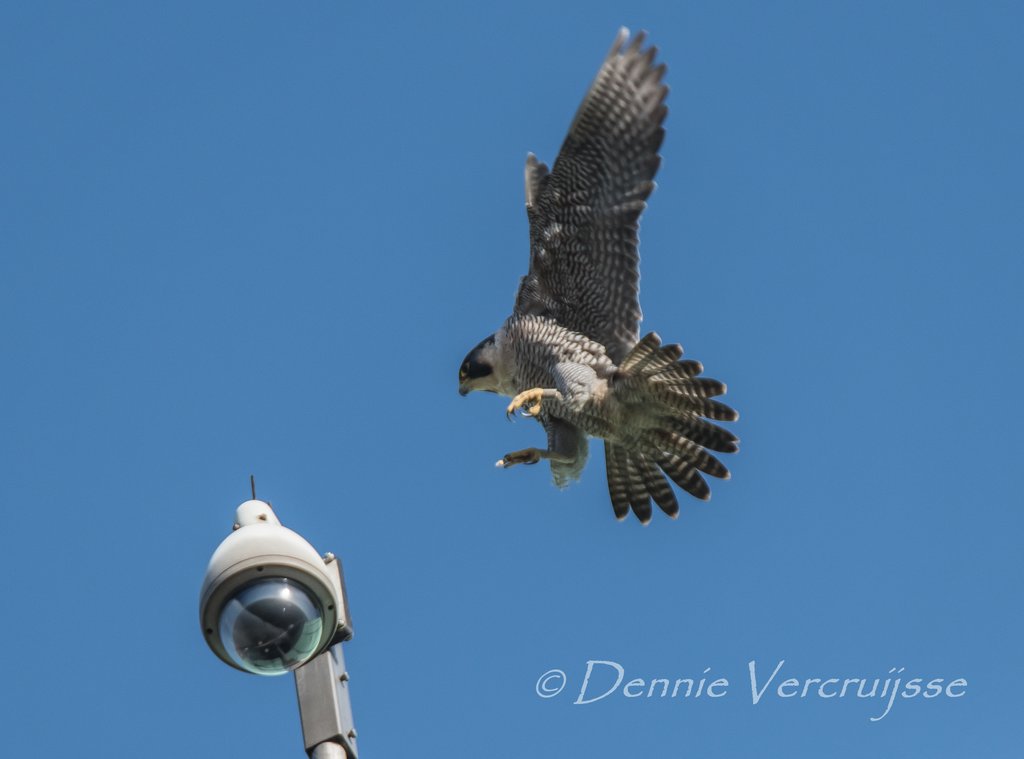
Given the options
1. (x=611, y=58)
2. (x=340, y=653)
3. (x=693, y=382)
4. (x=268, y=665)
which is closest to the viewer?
(x=268, y=665)

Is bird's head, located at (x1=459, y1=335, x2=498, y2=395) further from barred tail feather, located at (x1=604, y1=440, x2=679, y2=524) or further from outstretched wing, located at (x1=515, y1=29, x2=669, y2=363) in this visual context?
barred tail feather, located at (x1=604, y1=440, x2=679, y2=524)

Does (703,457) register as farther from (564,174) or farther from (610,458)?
(564,174)

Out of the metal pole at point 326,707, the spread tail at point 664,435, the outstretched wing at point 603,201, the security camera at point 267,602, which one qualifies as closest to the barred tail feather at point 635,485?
the spread tail at point 664,435

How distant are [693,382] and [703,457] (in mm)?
646

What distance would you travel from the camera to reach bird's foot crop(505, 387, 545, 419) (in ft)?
25.4

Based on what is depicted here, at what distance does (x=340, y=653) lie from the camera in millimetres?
4039

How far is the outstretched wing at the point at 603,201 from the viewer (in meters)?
7.91

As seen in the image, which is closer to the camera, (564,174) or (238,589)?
(238,589)

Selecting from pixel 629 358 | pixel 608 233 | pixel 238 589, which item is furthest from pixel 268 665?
pixel 608 233

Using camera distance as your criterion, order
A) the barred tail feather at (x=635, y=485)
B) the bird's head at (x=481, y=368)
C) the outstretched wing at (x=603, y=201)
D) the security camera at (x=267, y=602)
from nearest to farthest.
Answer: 1. the security camera at (x=267, y=602)
2. the outstretched wing at (x=603, y=201)
3. the barred tail feather at (x=635, y=485)
4. the bird's head at (x=481, y=368)

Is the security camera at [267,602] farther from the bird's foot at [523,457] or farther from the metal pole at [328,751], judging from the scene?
the bird's foot at [523,457]

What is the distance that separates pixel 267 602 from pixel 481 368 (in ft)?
16.3

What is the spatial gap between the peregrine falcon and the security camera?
3.97 meters

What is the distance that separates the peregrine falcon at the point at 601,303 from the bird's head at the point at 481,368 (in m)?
0.29
